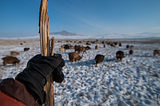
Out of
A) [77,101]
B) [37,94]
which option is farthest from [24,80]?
[77,101]

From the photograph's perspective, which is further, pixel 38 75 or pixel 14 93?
pixel 38 75

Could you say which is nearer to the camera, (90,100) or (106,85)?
(90,100)

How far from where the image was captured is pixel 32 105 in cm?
76

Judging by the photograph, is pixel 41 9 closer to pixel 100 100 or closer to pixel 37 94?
pixel 37 94

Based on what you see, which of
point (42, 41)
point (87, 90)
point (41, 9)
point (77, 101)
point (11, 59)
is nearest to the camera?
point (41, 9)

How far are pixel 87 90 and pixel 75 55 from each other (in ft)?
15.3

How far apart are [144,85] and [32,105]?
5.41 meters

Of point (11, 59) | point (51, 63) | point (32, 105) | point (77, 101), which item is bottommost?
point (77, 101)

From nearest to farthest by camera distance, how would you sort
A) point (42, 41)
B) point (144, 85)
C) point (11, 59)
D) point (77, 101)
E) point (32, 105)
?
point (32, 105), point (42, 41), point (77, 101), point (144, 85), point (11, 59)

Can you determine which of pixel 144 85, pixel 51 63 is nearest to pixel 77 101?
pixel 51 63

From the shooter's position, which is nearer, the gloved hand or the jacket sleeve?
the jacket sleeve

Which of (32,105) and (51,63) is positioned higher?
(51,63)

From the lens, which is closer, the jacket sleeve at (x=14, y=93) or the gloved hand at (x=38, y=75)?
the jacket sleeve at (x=14, y=93)

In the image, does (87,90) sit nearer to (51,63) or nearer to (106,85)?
(106,85)
